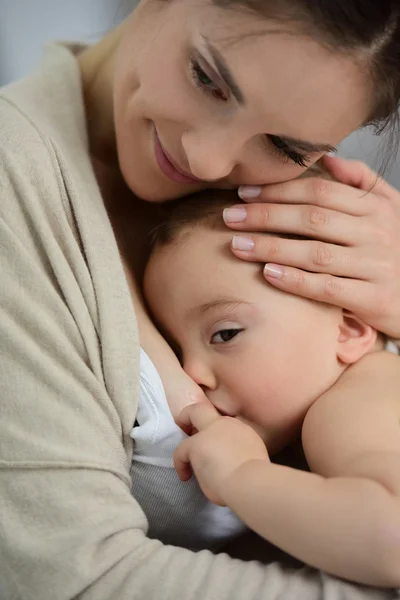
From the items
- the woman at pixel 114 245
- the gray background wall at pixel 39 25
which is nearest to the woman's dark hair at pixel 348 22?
the woman at pixel 114 245

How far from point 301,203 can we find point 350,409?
32 centimetres

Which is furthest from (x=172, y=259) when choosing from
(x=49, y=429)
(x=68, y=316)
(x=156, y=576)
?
(x=156, y=576)

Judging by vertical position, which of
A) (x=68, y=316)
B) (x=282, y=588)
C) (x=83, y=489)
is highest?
(x=68, y=316)

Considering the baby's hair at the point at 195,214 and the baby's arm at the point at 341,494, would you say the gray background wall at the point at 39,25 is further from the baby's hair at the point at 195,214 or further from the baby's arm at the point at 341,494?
the baby's arm at the point at 341,494

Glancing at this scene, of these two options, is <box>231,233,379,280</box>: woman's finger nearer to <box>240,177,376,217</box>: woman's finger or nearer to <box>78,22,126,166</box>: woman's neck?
<box>240,177,376,217</box>: woman's finger

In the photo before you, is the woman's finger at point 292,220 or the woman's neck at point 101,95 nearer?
the woman's finger at point 292,220

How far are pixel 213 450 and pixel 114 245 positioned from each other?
30 cm

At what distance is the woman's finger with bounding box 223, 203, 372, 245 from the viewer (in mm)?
879

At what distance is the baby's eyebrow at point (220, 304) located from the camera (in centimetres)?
86

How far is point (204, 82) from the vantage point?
760mm

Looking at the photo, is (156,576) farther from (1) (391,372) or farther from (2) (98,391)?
(1) (391,372)

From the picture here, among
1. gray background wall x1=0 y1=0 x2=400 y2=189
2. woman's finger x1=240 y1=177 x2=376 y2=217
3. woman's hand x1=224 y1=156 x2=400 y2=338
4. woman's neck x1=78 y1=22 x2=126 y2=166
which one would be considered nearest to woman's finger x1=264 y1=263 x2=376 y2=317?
woman's hand x1=224 y1=156 x2=400 y2=338

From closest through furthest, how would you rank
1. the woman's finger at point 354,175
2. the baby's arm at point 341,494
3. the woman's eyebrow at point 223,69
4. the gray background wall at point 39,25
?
the baby's arm at point 341,494, the woman's eyebrow at point 223,69, the woman's finger at point 354,175, the gray background wall at point 39,25

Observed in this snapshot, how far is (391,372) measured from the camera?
845 mm
